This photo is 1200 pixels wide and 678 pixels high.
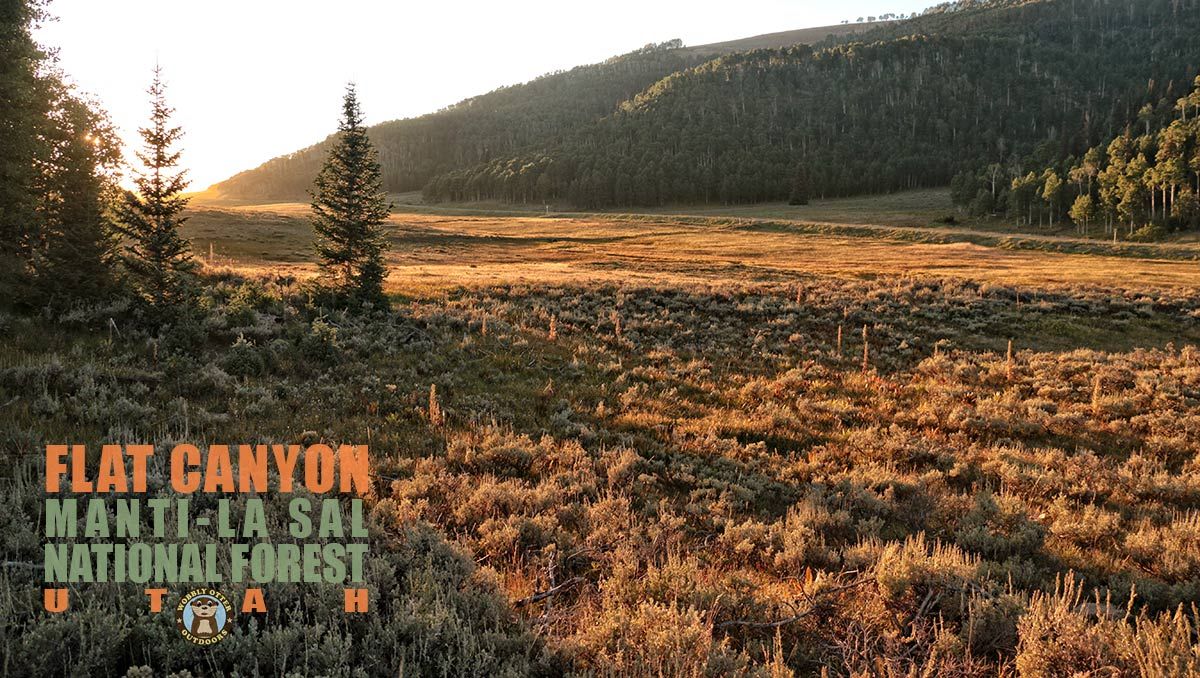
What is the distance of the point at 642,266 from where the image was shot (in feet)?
155

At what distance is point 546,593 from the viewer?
5012mm

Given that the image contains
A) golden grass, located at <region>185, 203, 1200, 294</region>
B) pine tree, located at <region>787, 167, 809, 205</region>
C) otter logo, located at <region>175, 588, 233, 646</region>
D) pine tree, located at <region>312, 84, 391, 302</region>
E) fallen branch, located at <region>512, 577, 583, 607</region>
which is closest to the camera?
otter logo, located at <region>175, 588, 233, 646</region>

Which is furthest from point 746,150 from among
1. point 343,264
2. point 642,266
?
point 343,264

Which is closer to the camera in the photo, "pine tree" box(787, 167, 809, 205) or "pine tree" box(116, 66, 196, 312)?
"pine tree" box(116, 66, 196, 312)

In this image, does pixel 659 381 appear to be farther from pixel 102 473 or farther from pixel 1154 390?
pixel 1154 390

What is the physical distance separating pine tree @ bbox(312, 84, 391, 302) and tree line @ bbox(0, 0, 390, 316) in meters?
5.40

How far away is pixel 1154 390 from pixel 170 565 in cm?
2098

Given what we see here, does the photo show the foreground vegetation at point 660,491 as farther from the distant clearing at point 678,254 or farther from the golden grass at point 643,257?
the golden grass at point 643,257

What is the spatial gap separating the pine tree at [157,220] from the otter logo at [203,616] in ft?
41.4

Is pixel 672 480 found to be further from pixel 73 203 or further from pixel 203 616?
pixel 73 203

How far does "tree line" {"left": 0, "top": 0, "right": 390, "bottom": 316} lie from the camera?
13.3 meters

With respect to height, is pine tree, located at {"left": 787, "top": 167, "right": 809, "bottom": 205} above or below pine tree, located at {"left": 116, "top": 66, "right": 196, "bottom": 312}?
above

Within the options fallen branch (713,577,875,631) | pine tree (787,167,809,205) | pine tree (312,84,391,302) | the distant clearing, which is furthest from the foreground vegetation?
pine tree (787,167,809,205)

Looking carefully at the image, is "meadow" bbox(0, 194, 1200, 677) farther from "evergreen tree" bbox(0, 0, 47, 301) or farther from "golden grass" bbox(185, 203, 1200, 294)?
"golden grass" bbox(185, 203, 1200, 294)
